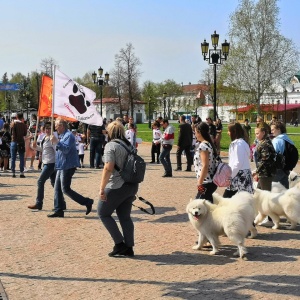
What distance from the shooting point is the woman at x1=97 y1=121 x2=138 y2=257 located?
7.24 meters

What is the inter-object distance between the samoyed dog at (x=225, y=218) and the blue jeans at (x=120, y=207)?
84 cm

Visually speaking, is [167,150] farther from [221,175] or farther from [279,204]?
[221,175]

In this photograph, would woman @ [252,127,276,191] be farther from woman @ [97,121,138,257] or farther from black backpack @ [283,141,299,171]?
woman @ [97,121,138,257]

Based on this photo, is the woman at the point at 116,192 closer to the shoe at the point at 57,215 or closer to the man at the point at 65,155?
the man at the point at 65,155

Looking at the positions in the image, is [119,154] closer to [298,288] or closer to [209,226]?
[209,226]

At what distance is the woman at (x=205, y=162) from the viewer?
7.82 meters

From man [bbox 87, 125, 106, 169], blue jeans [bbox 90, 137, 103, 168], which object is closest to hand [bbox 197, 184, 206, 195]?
man [bbox 87, 125, 106, 169]

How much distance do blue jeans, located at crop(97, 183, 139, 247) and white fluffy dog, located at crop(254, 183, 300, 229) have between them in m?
2.54

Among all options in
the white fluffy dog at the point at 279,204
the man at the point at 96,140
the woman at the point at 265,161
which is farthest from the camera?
the man at the point at 96,140

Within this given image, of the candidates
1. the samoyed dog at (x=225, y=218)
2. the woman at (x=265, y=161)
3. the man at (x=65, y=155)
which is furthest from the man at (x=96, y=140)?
the samoyed dog at (x=225, y=218)

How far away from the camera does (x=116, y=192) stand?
24.0 feet

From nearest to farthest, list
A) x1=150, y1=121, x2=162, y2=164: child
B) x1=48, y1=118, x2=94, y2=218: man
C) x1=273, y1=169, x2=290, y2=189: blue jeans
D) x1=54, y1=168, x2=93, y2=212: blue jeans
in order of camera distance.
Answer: x1=48, y1=118, x2=94, y2=218: man
x1=54, y1=168, x2=93, y2=212: blue jeans
x1=273, y1=169, x2=290, y2=189: blue jeans
x1=150, y1=121, x2=162, y2=164: child

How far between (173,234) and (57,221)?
2.32 meters

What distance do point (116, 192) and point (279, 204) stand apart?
2.96m
